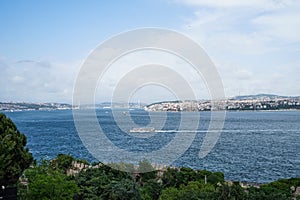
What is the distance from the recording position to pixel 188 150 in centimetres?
3653

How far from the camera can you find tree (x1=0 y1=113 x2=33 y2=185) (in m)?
8.82

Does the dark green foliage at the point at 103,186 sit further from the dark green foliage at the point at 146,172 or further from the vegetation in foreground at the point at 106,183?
the dark green foliage at the point at 146,172

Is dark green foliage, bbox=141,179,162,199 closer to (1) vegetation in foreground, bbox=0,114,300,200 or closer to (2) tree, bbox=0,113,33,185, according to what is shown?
(1) vegetation in foreground, bbox=0,114,300,200

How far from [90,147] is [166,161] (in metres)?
12.4

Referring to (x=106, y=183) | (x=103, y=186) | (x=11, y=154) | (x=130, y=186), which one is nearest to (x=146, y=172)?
(x=106, y=183)

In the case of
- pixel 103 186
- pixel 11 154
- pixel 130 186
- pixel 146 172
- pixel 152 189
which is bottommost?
pixel 152 189

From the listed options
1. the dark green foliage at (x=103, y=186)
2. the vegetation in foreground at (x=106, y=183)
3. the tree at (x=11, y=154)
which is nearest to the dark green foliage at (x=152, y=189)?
the vegetation in foreground at (x=106, y=183)

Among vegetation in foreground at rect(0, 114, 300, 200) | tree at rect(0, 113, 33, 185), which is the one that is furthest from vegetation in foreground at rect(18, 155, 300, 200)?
tree at rect(0, 113, 33, 185)

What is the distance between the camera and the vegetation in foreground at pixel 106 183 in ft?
30.1

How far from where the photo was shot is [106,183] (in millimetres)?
A: 12469

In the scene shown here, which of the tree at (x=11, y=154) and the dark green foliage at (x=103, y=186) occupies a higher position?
the tree at (x=11, y=154)

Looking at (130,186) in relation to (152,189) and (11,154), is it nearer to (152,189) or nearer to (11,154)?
(152,189)

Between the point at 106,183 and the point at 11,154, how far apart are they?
4244 millimetres

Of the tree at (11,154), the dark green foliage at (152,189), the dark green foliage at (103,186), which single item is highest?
the tree at (11,154)
